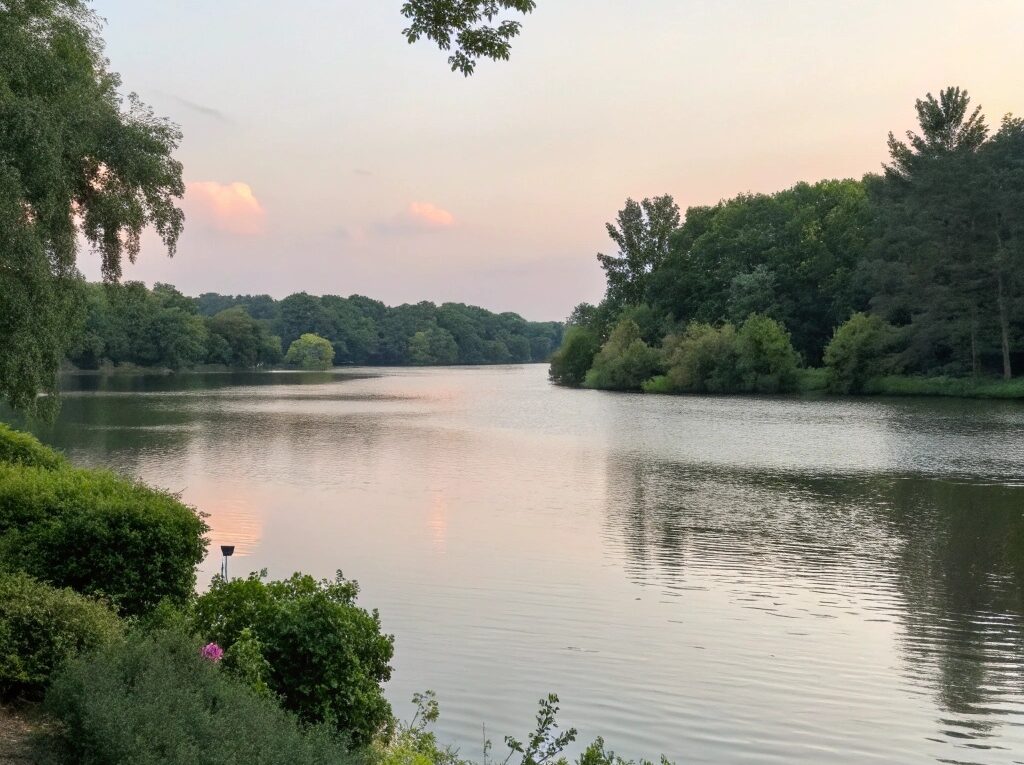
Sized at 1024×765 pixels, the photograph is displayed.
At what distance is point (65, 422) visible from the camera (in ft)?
133

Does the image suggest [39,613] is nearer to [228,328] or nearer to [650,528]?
[650,528]

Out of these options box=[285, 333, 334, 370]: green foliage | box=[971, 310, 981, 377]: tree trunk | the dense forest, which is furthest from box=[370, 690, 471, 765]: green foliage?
box=[285, 333, 334, 370]: green foliage

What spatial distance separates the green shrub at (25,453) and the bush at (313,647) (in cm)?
638

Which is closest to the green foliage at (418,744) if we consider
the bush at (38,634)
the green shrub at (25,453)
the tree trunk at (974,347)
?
the bush at (38,634)

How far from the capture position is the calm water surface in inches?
326

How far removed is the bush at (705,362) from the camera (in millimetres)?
67250

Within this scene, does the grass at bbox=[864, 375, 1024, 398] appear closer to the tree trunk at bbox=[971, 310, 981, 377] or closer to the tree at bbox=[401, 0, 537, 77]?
the tree trunk at bbox=[971, 310, 981, 377]

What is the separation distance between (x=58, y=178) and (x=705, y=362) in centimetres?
5856

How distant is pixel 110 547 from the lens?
8008mm

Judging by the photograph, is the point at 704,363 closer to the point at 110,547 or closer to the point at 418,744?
the point at 110,547

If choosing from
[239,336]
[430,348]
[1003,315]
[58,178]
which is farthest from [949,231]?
[430,348]

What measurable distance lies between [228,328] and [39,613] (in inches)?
5441

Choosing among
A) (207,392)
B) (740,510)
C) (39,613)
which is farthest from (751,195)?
(39,613)

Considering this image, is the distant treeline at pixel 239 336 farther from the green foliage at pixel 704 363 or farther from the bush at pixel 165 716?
the bush at pixel 165 716
